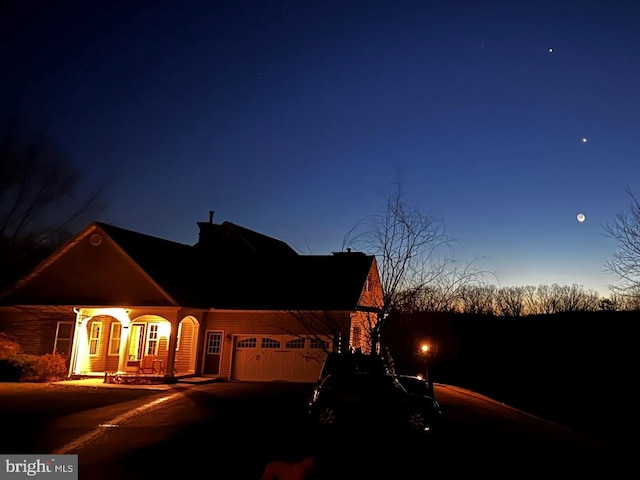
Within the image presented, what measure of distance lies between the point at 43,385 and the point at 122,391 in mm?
3777

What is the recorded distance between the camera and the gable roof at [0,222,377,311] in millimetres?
23078

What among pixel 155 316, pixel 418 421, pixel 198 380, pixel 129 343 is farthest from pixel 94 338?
pixel 418 421

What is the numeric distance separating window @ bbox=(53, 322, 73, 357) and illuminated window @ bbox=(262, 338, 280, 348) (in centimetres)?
881

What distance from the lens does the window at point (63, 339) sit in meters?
23.3

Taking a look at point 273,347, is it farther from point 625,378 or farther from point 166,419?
point 625,378

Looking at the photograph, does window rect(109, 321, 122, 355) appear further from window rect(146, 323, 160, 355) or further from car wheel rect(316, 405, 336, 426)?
car wheel rect(316, 405, 336, 426)

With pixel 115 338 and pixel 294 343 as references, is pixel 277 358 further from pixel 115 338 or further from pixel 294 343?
pixel 115 338

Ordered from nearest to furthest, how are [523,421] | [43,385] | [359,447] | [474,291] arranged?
[359,447], [523,421], [43,385], [474,291]

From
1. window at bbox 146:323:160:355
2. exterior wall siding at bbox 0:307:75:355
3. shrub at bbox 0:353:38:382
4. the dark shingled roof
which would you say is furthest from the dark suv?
exterior wall siding at bbox 0:307:75:355

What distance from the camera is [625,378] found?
17391mm

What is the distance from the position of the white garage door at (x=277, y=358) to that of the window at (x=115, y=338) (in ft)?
18.9

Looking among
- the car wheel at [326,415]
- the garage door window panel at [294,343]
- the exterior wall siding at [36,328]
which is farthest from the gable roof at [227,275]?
the car wheel at [326,415]

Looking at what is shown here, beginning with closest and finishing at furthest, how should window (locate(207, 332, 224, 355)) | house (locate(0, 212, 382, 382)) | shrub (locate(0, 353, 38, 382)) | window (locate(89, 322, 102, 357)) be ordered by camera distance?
shrub (locate(0, 353, 38, 382)) < house (locate(0, 212, 382, 382)) < window (locate(89, 322, 102, 357)) < window (locate(207, 332, 224, 355))

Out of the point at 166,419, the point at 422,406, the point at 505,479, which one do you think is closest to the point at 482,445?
the point at 422,406
